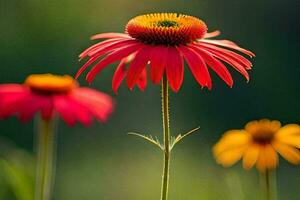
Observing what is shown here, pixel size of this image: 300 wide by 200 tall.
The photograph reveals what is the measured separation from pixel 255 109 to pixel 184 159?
0.64 metres

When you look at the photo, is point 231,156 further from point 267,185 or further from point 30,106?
point 30,106

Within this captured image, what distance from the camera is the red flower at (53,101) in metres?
1.89

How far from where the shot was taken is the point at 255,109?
4215mm

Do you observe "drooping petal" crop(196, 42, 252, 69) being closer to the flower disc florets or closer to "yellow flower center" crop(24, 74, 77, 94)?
the flower disc florets

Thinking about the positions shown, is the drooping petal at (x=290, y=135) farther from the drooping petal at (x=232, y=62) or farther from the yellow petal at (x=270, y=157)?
the drooping petal at (x=232, y=62)

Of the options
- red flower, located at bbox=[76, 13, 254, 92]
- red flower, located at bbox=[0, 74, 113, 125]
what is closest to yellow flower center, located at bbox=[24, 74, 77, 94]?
red flower, located at bbox=[0, 74, 113, 125]

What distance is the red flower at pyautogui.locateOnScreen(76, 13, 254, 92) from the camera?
5.18 ft

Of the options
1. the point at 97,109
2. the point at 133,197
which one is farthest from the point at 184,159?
the point at 97,109

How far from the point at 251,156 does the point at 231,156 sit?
0.07 m

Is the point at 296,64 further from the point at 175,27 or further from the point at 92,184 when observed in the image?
the point at 175,27

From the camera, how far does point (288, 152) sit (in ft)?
6.97

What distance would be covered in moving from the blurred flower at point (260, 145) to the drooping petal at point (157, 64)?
58 centimetres

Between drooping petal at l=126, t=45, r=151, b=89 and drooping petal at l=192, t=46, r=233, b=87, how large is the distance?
14 centimetres

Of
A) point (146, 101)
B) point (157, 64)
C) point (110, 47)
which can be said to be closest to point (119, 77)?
point (110, 47)
